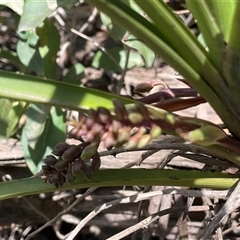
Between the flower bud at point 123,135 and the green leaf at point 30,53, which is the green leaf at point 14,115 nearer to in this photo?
the green leaf at point 30,53

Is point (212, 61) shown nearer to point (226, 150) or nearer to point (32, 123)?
point (226, 150)

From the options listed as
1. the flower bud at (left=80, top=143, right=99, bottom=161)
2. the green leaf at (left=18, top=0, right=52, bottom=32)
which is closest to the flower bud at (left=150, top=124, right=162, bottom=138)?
the flower bud at (left=80, top=143, right=99, bottom=161)

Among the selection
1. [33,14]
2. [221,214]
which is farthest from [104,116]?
[33,14]

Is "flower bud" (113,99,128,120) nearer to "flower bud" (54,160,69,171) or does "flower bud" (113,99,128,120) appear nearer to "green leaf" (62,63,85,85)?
"flower bud" (54,160,69,171)

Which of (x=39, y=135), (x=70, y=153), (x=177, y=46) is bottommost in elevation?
Answer: (x=39, y=135)

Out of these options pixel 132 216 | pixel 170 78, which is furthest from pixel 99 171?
pixel 170 78

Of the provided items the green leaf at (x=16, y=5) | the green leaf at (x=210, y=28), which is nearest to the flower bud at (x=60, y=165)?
the green leaf at (x=210, y=28)

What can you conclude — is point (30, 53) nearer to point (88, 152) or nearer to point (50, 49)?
point (50, 49)
